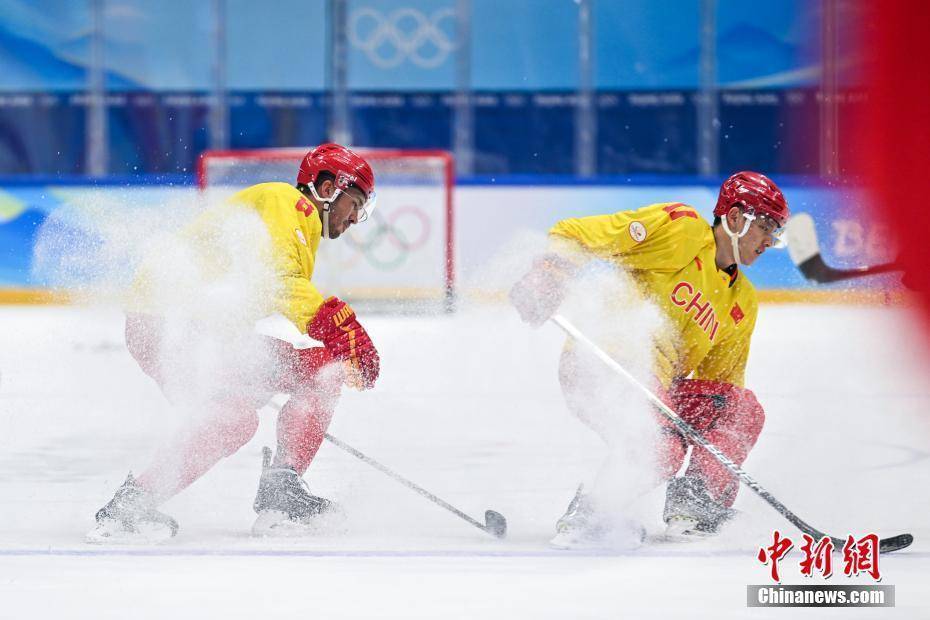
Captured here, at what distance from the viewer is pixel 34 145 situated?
11922 millimetres

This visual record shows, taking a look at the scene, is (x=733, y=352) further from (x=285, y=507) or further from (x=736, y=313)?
(x=285, y=507)

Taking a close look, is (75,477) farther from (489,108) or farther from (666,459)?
(489,108)

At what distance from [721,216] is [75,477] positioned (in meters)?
1.95

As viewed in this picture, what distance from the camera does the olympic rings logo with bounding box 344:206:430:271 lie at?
1043 centimetres

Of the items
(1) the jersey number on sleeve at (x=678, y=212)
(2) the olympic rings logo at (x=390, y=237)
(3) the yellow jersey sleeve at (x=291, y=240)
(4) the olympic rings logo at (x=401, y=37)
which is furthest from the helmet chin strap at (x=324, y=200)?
(4) the olympic rings logo at (x=401, y=37)

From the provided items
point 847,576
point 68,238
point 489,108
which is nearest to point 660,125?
point 489,108

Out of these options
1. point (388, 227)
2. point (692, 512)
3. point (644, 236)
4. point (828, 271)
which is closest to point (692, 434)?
point (692, 512)

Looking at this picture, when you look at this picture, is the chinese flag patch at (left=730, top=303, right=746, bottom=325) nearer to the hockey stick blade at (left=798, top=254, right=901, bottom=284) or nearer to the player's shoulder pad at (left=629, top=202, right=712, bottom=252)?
the player's shoulder pad at (left=629, top=202, right=712, bottom=252)

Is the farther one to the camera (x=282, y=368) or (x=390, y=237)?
(x=390, y=237)

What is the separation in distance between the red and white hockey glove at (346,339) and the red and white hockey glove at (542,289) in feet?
1.14

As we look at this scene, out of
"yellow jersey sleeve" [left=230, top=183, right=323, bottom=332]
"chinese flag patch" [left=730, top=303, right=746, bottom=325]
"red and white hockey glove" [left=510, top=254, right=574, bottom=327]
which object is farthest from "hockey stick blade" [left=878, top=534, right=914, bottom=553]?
"yellow jersey sleeve" [left=230, top=183, right=323, bottom=332]

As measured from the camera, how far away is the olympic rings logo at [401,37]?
11930 millimetres

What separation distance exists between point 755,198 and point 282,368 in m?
1.14

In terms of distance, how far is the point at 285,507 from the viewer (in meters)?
3.53
